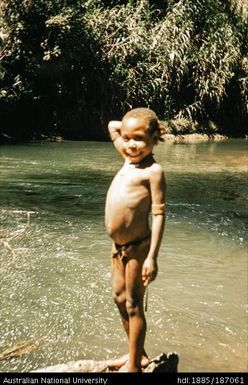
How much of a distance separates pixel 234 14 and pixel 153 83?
4497mm

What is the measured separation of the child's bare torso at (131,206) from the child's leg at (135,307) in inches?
5.5

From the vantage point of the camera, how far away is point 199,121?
19.0 m

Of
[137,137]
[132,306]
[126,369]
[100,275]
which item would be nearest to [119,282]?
[132,306]

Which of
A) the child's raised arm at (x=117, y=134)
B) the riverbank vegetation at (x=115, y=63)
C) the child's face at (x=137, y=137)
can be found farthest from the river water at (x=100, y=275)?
the riverbank vegetation at (x=115, y=63)

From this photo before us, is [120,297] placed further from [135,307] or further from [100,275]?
[100,275]

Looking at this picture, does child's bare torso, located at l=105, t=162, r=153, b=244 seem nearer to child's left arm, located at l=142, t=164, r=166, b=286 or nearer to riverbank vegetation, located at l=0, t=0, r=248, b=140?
child's left arm, located at l=142, t=164, r=166, b=286

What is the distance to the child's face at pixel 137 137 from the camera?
2525mm

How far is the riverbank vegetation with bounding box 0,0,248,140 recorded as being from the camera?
1586cm

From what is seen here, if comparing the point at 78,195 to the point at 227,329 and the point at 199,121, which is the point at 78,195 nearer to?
the point at 227,329

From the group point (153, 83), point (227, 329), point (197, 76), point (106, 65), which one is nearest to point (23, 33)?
point (106, 65)

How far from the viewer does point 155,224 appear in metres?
2.51

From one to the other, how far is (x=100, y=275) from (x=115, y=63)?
43.1 ft

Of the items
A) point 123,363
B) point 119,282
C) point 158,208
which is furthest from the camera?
point 123,363

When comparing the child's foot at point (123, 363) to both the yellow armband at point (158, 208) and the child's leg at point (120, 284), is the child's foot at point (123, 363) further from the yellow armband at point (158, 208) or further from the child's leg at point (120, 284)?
the yellow armband at point (158, 208)
